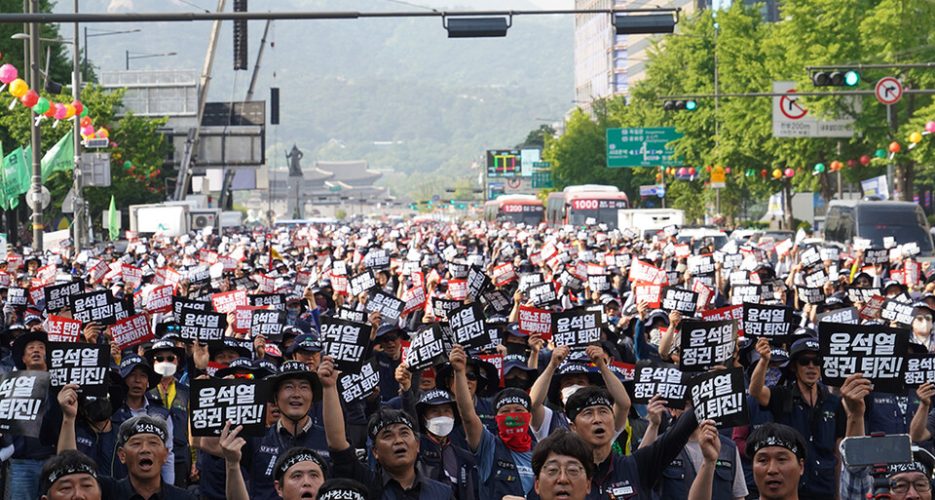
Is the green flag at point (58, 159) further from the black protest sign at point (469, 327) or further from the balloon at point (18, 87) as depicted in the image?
the black protest sign at point (469, 327)

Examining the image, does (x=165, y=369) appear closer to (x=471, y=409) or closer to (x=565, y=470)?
(x=471, y=409)

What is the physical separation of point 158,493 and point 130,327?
6.65 meters

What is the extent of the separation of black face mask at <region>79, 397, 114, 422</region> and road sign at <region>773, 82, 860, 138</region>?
122 ft

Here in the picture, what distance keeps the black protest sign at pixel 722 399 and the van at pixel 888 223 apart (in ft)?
99.5

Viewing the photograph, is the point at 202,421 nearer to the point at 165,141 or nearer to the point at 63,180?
the point at 63,180

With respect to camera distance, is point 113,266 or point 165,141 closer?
point 113,266

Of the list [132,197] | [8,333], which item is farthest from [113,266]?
[132,197]

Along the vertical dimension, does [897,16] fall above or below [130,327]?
above

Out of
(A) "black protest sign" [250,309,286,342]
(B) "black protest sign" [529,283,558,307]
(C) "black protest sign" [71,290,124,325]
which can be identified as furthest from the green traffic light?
(C) "black protest sign" [71,290,124,325]

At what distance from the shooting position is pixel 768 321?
1414 cm

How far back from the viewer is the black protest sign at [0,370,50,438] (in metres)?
9.77

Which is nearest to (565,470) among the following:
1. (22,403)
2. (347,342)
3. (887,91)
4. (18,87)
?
(22,403)

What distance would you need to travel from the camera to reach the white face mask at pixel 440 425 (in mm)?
9586

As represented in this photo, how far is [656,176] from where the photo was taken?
88250 mm
